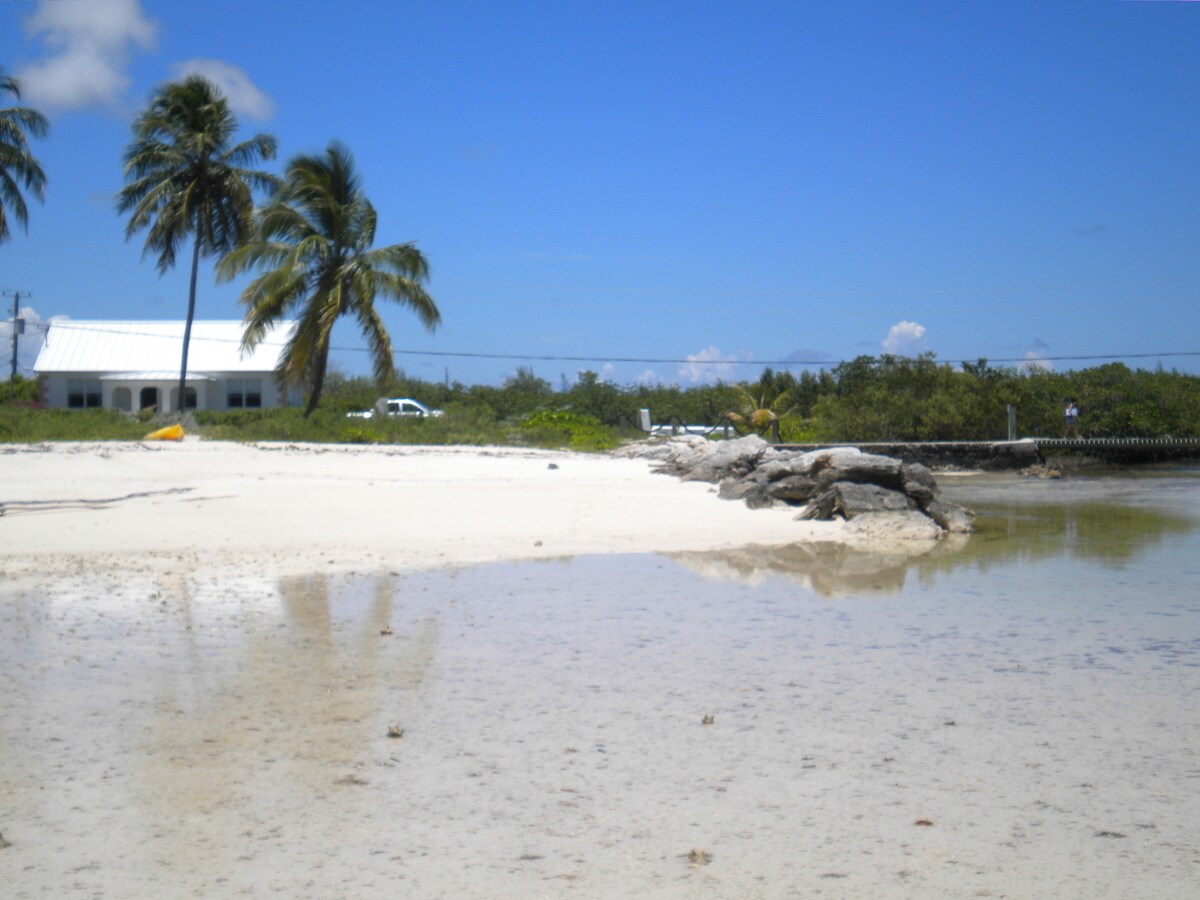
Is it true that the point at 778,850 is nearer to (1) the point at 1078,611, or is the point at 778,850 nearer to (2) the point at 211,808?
(2) the point at 211,808

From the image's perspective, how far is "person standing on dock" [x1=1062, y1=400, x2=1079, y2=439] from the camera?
115ft

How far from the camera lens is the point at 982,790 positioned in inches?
162

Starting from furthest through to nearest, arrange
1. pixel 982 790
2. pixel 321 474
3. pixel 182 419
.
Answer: pixel 182 419 < pixel 321 474 < pixel 982 790

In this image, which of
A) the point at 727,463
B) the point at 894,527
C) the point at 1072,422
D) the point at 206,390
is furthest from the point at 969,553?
the point at 206,390

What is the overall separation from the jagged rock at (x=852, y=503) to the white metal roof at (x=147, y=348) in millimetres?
33190

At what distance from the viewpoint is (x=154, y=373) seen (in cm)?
4444

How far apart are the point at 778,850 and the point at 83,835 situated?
7.17 feet

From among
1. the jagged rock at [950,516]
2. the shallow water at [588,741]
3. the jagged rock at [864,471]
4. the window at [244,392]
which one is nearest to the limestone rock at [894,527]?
the jagged rock at [950,516]

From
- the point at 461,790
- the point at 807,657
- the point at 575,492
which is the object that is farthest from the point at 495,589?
the point at 575,492

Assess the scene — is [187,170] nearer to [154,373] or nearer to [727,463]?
[154,373]

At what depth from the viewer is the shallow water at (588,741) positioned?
3439 mm

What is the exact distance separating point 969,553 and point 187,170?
29.3 meters

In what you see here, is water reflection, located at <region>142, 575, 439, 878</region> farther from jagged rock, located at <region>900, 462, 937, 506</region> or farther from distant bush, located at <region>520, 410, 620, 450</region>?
distant bush, located at <region>520, 410, 620, 450</region>

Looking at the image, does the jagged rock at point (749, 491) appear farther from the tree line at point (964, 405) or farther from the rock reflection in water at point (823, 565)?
the tree line at point (964, 405)
